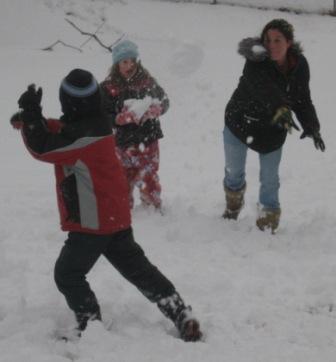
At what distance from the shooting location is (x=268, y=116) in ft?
17.9

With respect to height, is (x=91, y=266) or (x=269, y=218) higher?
(x=91, y=266)

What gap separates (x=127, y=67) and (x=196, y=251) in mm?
1858

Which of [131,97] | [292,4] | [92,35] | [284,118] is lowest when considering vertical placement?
[284,118]

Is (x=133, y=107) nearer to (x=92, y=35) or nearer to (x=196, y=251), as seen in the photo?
(x=196, y=251)

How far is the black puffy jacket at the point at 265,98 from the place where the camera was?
5.23 m

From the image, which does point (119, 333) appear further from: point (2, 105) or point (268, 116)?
point (2, 105)

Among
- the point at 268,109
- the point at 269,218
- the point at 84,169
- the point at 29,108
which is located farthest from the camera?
the point at 269,218

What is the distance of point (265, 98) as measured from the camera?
5238 mm

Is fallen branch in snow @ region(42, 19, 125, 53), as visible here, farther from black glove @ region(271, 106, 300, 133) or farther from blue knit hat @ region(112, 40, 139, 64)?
black glove @ region(271, 106, 300, 133)

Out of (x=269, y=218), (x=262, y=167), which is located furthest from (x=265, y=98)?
(x=269, y=218)

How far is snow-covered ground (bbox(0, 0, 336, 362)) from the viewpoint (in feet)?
12.3

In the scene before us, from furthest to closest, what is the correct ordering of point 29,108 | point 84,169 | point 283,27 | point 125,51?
1. point 125,51
2. point 283,27
3. point 84,169
4. point 29,108

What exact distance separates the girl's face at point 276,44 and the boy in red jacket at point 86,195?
214cm

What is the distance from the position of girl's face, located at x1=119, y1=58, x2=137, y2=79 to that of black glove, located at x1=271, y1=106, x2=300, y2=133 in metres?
1.45
